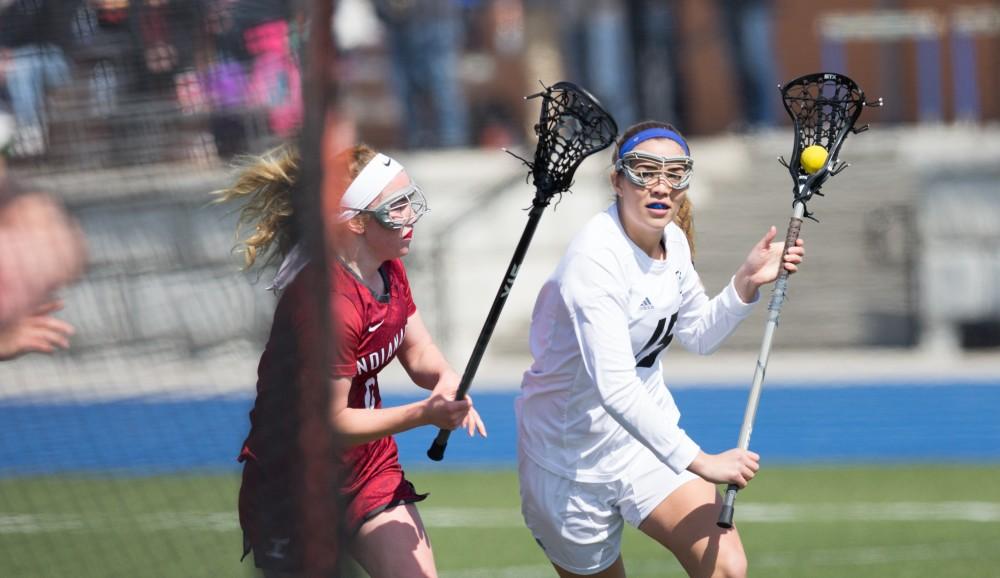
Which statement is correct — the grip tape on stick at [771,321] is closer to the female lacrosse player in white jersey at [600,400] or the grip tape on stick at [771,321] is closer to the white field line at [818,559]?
the female lacrosse player in white jersey at [600,400]

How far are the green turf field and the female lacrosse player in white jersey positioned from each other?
1.10m

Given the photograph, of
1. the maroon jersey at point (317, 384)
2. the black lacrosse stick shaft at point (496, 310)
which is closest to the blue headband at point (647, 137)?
the black lacrosse stick shaft at point (496, 310)

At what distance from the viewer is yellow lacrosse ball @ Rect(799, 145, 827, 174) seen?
496 centimetres

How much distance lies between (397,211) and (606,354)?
0.75 meters

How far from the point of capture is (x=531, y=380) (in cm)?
482

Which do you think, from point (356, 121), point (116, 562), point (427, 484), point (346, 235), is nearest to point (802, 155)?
point (346, 235)

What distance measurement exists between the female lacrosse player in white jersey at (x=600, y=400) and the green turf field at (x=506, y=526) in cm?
110

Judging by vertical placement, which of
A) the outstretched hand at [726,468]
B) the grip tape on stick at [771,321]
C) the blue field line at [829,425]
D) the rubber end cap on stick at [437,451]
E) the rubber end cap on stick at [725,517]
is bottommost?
the blue field line at [829,425]

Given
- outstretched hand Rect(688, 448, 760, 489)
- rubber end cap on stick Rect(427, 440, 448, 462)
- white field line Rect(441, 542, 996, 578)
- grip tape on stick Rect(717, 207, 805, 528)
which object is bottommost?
white field line Rect(441, 542, 996, 578)

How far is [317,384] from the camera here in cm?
339

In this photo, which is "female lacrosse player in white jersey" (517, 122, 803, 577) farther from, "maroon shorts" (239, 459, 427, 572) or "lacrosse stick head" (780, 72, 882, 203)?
"maroon shorts" (239, 459, 427, 572)

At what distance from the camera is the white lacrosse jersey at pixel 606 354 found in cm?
445

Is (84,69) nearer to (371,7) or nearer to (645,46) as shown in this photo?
(371,7)

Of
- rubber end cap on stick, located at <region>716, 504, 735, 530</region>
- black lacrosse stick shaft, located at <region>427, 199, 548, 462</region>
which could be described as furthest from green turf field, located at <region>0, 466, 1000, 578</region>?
rubber end cap on stick, located at <region>716, 504, 735, 530</region>
